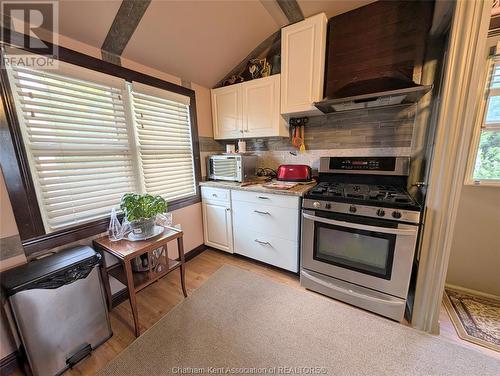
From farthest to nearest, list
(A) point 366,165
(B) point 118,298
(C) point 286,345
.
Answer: (A) point 366,165 → (B) point 118,298 → (C) point 286,345

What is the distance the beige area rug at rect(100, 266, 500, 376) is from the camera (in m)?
1.21

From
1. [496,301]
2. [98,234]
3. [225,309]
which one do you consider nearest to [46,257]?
[98,234]

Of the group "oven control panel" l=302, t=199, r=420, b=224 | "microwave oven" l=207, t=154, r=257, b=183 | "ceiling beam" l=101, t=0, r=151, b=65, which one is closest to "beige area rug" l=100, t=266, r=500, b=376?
"oven control panel" l=302, t=199, r=420, b=224

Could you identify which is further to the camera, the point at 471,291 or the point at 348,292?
the point at 471,291

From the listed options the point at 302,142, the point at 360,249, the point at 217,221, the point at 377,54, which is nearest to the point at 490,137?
the point at 377,54

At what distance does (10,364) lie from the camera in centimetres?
122

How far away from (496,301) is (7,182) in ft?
12.1

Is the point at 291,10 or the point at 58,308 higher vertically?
the point at 291,10

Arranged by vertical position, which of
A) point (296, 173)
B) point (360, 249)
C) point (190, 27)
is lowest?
point (360, 249)

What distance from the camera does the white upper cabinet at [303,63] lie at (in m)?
1.79

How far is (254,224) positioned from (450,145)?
5.39 ft

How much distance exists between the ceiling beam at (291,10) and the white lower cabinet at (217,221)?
1.82 meters

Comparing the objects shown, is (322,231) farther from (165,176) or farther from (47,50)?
(47,50)

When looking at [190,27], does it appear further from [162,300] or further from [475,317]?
[475,317]
